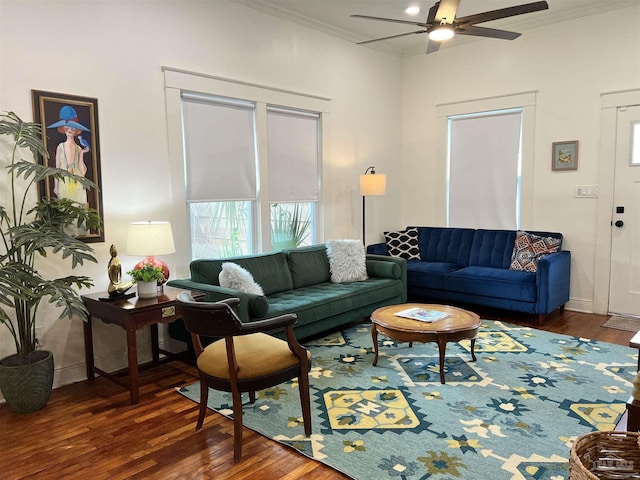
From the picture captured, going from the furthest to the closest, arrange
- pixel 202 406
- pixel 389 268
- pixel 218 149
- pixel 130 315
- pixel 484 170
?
pixel 484 170, pixel 389 268, pixel 218 149, pixel 130 315, pixel 202 406

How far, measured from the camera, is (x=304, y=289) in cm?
446

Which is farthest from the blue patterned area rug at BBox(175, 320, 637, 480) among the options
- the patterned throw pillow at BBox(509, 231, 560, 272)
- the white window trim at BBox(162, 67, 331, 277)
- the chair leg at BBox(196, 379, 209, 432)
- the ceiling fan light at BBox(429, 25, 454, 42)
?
the ceiling fan light at BBox(429, 25, 454, 42)

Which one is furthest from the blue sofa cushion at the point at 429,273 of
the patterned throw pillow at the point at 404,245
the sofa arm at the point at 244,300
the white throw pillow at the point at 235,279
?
the sofa arm at the point at 244,300

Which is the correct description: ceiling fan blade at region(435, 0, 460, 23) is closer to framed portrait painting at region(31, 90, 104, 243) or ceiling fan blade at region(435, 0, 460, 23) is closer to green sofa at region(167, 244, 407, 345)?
green sofa at region(167, 244, 407, 345)

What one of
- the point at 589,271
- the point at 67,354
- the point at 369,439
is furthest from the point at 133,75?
the point at 589,271

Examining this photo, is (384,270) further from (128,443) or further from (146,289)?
(128,443)

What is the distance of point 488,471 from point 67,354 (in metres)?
2.91

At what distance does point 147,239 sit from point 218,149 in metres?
1.35

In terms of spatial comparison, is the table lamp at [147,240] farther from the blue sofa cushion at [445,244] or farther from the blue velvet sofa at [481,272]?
the blue sofa cushion at [445,244]

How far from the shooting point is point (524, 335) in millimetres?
4320

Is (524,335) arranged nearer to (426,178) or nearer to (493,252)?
(493,252)

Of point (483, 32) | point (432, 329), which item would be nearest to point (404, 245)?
point (432, 329)

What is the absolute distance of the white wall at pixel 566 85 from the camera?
480 centimetres

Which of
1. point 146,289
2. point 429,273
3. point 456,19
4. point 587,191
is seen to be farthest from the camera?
point 429,273
